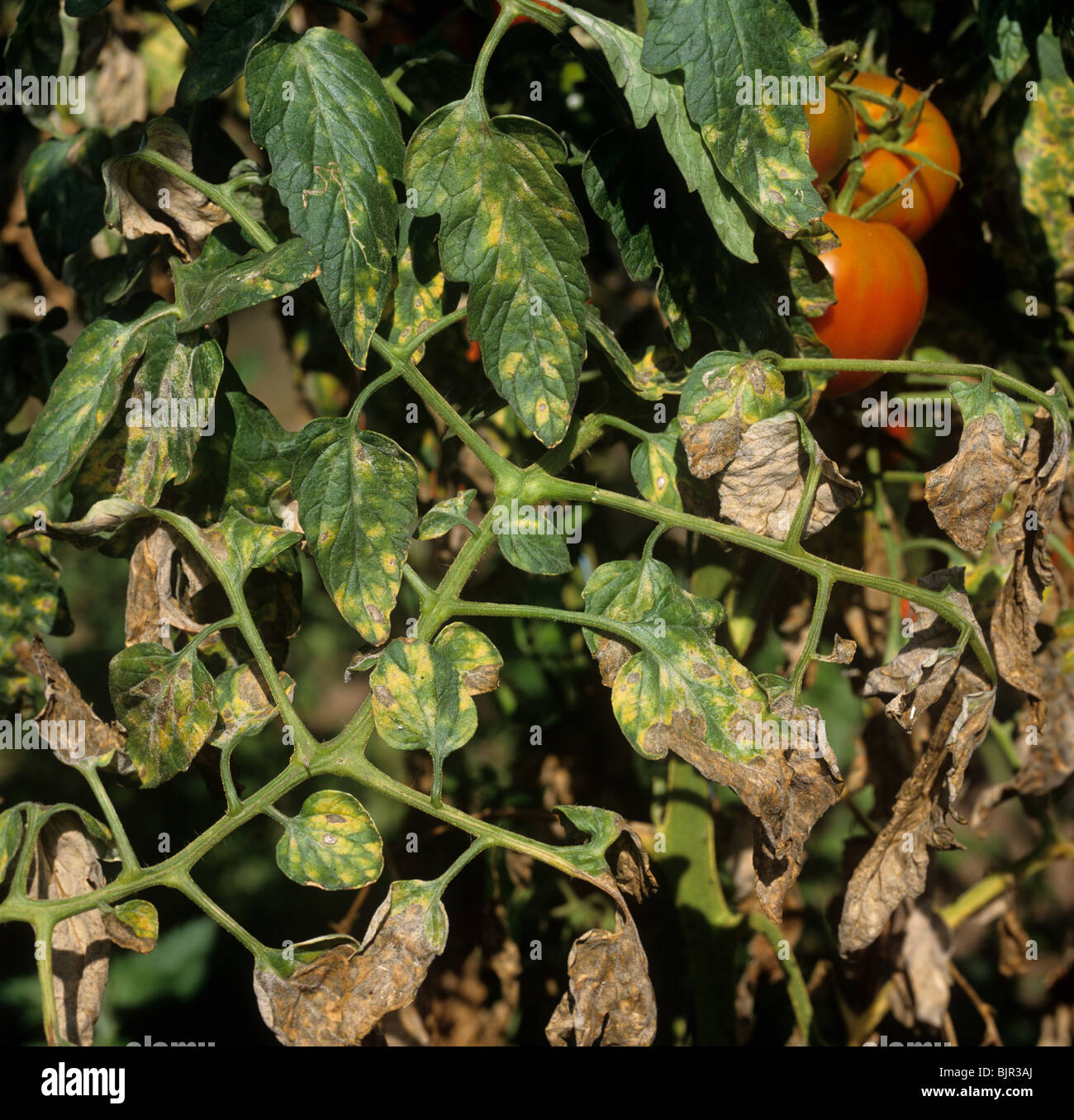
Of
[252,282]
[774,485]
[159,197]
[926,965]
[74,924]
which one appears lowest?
[926,965]

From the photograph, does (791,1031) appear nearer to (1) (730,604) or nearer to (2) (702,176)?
(1) (730,604)

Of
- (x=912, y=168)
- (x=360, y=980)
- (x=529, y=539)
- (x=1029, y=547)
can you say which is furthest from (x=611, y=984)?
(x=912, y=168)

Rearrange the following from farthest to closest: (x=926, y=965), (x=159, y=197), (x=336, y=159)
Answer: (x=926, y=965), (x=159, y=197), (x=336, y=159)

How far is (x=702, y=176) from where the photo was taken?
53cm

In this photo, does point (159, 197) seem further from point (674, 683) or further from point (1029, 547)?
point (1029, 547)

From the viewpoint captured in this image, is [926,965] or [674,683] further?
[926,965]

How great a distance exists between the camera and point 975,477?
530mm

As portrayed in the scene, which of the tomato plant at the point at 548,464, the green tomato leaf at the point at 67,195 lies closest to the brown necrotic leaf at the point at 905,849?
the tomato plant at the point at 548,464

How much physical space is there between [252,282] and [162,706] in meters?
0.23

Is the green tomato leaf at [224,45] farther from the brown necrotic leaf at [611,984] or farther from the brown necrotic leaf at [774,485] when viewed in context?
the brown necrotic leaf at [611,984]

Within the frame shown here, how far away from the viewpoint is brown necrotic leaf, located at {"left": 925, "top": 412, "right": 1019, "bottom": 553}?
529 millimetres

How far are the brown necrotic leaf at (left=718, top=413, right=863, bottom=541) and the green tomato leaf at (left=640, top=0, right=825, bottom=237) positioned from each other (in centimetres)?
10

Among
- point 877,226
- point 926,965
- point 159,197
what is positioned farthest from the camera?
point 926,965
